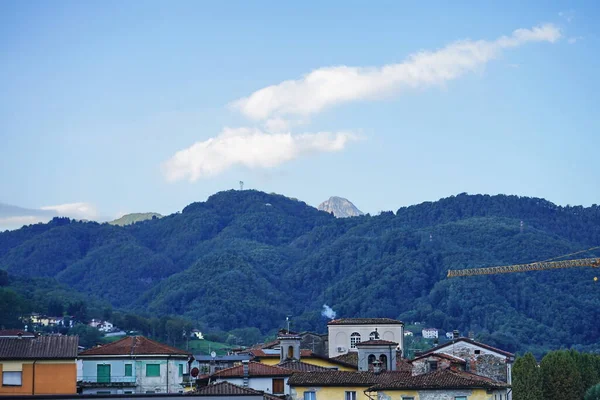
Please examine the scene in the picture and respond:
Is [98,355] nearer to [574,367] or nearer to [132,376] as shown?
[132,376]

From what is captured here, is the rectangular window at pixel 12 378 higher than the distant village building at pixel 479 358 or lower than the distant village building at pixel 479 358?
lower

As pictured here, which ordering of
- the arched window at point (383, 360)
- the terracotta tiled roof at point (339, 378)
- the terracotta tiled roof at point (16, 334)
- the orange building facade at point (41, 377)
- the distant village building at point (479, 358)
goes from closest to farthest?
the orange building facade at point (41, 377), the terracotta tiled roof at point (16, 334), the terracotta tiled roof at point (339, 378), the arched window at point (383, 360), the distant village building at point (479, 358)

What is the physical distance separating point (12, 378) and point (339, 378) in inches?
784

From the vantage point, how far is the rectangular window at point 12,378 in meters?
46.6

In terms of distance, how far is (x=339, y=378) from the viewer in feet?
204

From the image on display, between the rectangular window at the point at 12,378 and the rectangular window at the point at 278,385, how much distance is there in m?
18.2

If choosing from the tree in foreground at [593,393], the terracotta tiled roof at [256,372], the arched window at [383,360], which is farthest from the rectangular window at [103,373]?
the tree in foreground at [593,393]

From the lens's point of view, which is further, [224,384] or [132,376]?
[132,376]

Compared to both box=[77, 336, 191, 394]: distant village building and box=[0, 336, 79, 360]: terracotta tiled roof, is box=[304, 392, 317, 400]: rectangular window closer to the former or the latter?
box=[77, 336, 191, 394]: distant village building

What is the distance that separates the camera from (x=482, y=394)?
59.4 metres

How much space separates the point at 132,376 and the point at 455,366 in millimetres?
19607

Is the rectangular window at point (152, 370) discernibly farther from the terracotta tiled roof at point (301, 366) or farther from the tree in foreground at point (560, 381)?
the tree in foreground at point (560, 381)

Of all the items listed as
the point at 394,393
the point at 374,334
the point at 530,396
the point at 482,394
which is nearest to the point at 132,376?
the point at 394,393

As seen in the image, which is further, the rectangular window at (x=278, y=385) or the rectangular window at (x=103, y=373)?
the rectangular window at (x=278, y=385)
